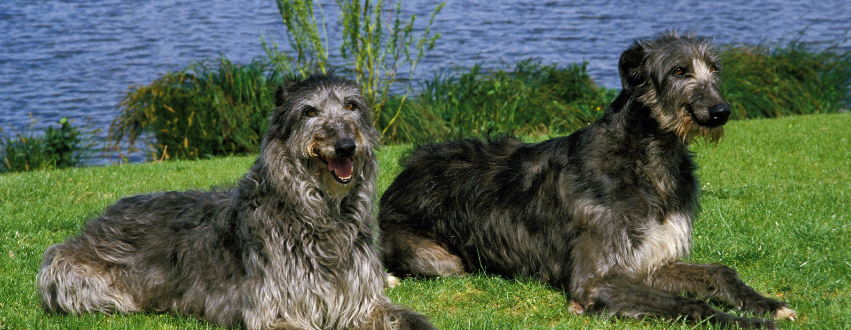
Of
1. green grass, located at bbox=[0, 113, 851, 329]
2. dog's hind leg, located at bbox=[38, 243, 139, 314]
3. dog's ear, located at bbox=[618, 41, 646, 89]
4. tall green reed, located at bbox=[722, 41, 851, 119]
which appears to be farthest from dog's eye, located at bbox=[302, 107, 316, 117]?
tall green reed, located at bbox=[722, 41, 851, 119]

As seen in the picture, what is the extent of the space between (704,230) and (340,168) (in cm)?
438

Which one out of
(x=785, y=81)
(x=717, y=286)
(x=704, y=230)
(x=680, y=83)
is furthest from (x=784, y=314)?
(x=785, y=81)

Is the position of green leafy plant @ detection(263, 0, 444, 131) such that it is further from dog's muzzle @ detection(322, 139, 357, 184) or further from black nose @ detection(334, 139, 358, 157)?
black nose @ detection(334, 139, 358, 157)

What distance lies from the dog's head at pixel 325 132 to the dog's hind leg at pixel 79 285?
1.74m

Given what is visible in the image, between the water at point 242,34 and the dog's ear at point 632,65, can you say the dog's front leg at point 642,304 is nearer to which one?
the dog's ear at point 632,65

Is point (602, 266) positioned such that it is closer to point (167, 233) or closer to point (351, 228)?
point (351, 228)

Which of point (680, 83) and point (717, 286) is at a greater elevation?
point (680, 83)

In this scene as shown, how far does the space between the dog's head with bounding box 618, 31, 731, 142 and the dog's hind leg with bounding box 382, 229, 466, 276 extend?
212 centimetres

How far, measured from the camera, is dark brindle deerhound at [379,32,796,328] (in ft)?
17.3

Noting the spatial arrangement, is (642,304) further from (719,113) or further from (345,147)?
(345,147)

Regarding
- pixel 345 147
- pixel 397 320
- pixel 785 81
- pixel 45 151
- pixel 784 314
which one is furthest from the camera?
pixel 785 81

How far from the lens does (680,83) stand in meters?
5.32

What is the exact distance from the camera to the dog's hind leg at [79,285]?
5371mm

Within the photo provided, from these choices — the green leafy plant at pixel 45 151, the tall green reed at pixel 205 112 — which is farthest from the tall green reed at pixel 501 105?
the green leafy plant at pixel 45 151
